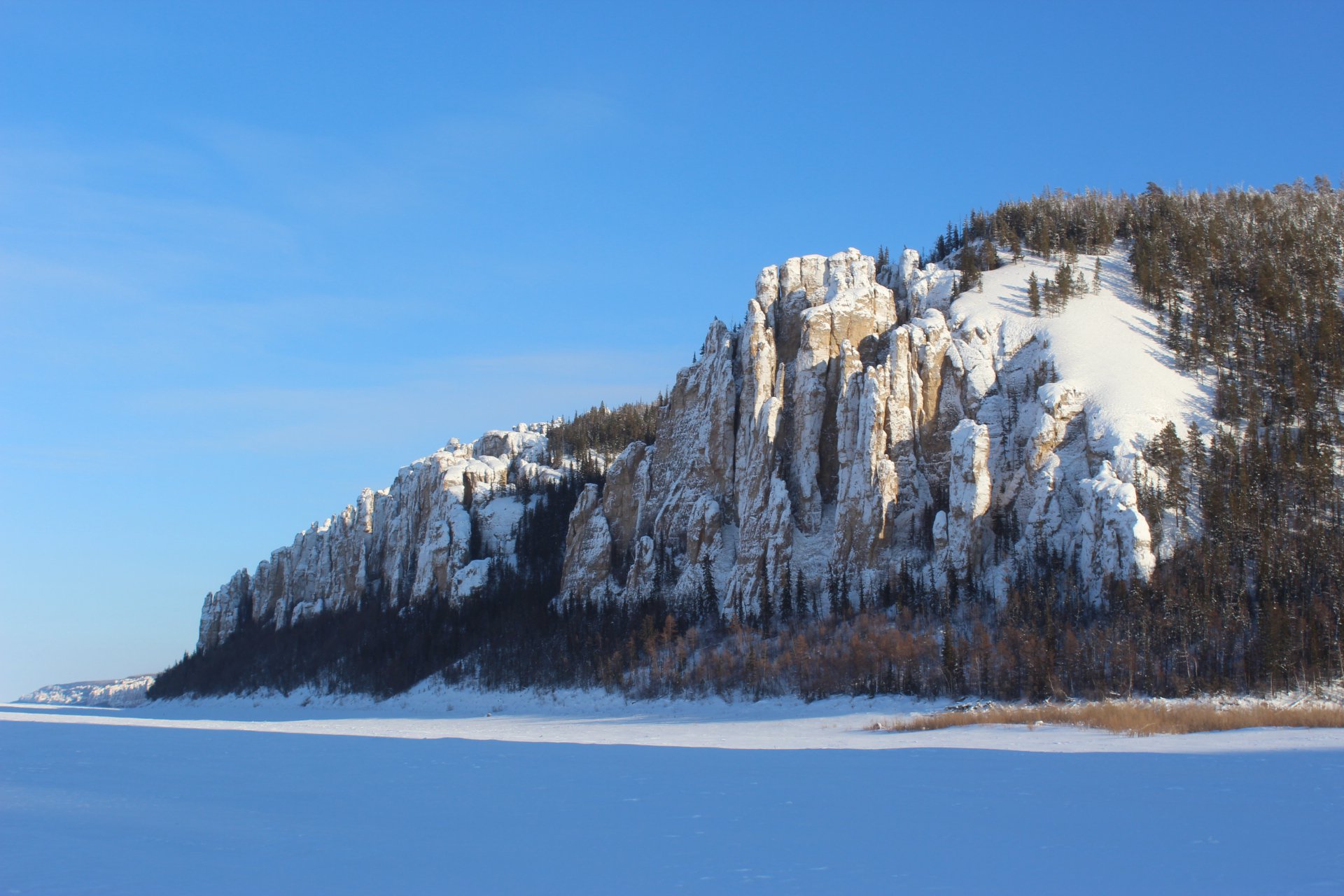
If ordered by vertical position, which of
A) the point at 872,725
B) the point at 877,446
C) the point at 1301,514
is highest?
the point at 877,446

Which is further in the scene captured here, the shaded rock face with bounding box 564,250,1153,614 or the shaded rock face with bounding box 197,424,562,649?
the shaded rock face with bounding box 197,424,562,649

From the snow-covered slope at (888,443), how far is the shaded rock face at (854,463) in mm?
169

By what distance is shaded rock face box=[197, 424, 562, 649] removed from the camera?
126 meters

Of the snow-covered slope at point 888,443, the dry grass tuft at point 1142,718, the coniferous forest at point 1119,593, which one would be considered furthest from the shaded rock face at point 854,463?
the dry grass tuft at point 1142,718

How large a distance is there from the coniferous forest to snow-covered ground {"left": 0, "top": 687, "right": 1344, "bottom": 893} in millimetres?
20423

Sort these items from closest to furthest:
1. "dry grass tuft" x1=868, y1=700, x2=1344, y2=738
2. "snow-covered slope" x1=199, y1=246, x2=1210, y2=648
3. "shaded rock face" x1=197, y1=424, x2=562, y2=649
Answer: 1. "dry grass tuft" x1=868, y1=700, x2=1344, y2=738
2. "snow-covered slope" x1=199, y1=246, x2=1210, y2=648
3. "shaded rock face" x1=197, y1=424, x2=562, y2=649

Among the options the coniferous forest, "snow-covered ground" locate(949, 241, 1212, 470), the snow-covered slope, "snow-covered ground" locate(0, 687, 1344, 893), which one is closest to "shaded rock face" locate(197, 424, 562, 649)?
the coniferous forest

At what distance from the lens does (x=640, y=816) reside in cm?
1930

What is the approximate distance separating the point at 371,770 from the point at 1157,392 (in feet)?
218

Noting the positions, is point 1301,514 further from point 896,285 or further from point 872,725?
point 896,285

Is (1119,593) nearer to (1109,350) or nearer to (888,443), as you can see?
(888,443)

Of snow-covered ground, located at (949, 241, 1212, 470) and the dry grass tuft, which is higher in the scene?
snow-covered ground, located at (949, 241, 1212, 470)

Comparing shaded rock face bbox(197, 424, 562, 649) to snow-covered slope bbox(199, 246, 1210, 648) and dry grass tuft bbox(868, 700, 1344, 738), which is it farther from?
dry grass tuft bbox(868, 700, 1344, 738)

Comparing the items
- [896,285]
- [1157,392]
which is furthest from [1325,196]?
[1157,392]
